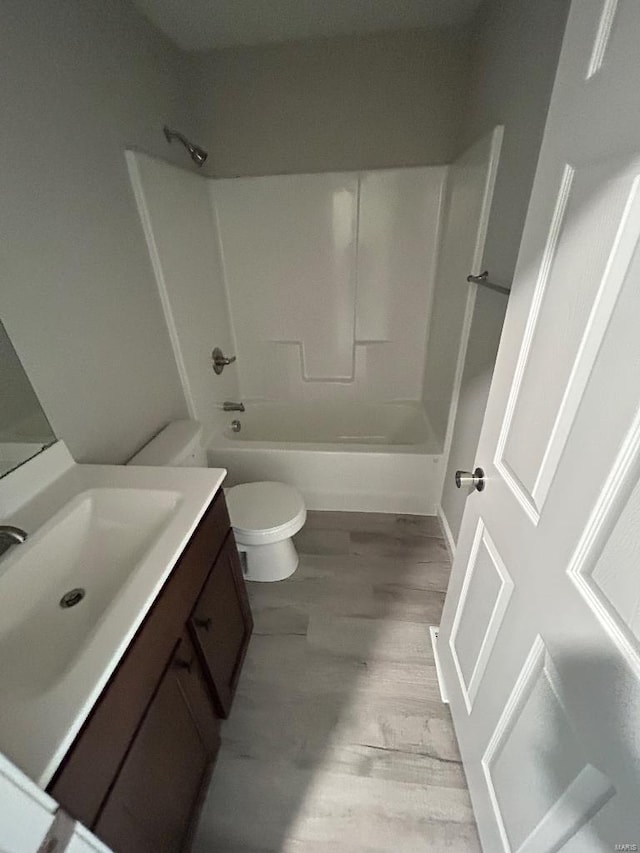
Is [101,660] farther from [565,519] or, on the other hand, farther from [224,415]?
[224,415]

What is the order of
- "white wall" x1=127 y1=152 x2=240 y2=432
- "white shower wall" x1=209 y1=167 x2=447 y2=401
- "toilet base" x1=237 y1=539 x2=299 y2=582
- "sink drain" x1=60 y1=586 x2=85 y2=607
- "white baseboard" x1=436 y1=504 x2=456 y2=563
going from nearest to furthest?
"sink drain" x1=60 y1=586 x2=85 y2=607 → "white wall" x1=127 y1=152 x2=240 y2=432 → "toilet base" x1=237 y1=539 x2=299 y2=582 → "white baseboard" x1=436 y1=504 x2=456 y2=563 → "white shower wall" x1=209 y1=167 x2=447 y2=401

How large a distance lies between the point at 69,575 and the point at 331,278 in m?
2.01

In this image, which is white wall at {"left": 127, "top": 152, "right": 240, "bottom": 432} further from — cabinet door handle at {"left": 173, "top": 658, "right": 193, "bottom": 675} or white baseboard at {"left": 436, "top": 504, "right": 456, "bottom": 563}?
white baseboard at {"left": 436, "top": 504, "right": 456, "bottom": 563}

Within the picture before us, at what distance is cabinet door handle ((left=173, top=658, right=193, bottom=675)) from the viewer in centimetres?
86

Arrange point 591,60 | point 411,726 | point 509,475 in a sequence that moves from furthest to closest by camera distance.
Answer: point 411,726 < point 509,475 < point 591,60

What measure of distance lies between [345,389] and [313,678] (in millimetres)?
1731

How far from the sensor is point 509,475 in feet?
2.55

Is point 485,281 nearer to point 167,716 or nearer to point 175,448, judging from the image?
point 175,448

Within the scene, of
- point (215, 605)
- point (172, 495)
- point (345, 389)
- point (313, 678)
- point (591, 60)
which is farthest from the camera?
point (345, 389)

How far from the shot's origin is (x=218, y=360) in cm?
221

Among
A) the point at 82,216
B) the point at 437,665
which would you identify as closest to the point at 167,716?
the point at 437,665

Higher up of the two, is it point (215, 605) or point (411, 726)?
point (215, 605)

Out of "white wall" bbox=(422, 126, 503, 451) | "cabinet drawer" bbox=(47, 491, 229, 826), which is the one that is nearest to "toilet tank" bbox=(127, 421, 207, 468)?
"cabinet drawer" bbox=(47, 491, 229, 826)

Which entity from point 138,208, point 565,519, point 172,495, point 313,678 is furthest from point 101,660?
point 138,208
